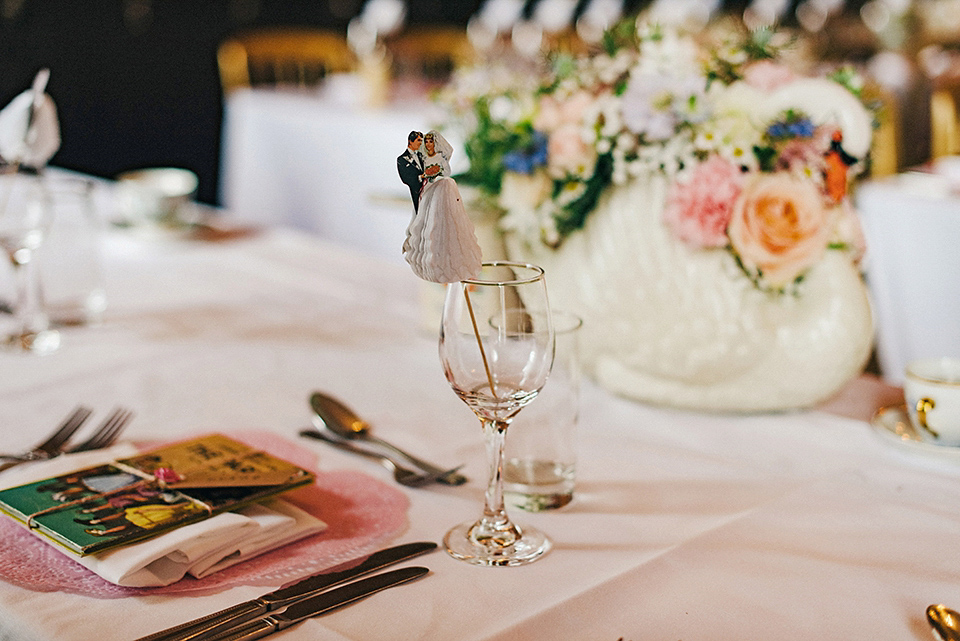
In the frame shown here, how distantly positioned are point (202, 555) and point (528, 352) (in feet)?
1.00

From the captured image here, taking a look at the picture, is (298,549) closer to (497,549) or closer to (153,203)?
(497,549)

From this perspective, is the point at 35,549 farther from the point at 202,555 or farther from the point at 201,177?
the point at 201,177

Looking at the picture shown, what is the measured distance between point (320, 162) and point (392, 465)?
8.60ft

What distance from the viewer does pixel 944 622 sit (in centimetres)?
69

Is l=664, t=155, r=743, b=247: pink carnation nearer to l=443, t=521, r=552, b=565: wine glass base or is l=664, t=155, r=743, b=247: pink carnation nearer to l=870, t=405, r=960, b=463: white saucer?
l=870, t=405, r=960, b=463: white saucer

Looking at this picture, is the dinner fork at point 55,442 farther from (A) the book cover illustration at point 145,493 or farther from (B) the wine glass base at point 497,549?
(B) the wine glass base at point 497,549

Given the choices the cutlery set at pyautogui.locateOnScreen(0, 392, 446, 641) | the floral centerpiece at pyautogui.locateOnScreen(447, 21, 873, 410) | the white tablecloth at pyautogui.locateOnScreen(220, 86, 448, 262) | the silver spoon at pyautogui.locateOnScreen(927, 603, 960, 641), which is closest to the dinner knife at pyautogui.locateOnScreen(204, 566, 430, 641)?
the cutlery set at pyautogui.locateOnScreen(0, 392, 446, 641)

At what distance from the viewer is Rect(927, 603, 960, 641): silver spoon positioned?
0.68 m

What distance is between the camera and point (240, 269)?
1.78 meters

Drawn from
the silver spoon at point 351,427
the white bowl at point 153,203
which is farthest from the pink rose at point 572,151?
the white bowl at point 153,203

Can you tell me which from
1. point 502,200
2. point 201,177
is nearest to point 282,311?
point 502,200

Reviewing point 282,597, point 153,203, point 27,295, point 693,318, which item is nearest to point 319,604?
point 282,597

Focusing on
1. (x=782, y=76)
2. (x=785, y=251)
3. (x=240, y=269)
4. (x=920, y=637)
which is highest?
(x=782, y=76)

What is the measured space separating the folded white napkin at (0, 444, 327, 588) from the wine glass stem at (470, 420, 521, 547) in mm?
143
